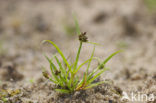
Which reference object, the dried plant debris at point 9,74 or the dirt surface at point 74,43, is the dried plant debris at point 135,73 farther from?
the dried plant debris at point 9,74

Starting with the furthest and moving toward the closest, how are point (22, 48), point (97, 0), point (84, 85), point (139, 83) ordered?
1. point (97, 0)
2. point (22, 48)
3. point (139, 83)
4. point (84, 85)

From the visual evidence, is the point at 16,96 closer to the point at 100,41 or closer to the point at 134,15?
the point at 100,41

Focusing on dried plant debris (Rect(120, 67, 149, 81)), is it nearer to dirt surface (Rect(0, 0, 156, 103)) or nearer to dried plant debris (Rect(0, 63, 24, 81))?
dirt surface (Rect(0, 0, 156, 103))

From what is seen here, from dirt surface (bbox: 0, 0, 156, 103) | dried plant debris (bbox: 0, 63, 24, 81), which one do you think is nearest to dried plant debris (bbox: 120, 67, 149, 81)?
dirt surface (bbox: 0, 0, 156, 103)

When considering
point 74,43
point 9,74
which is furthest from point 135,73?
point 9,74

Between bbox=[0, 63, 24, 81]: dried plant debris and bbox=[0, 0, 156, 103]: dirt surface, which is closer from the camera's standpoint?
bbox=[0, 0, 156, 103]: dirt surface

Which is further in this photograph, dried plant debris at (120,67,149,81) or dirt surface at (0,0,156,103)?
dried plant debris at (120,67,149,81)

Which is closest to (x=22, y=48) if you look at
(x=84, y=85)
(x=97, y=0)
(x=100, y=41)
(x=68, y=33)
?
(x=68, y=33)

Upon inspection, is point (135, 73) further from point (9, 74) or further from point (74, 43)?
point (9, 74)

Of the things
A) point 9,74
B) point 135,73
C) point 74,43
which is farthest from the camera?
point 74,43
